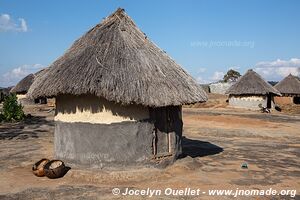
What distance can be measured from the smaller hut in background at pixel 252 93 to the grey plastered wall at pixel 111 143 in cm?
2164

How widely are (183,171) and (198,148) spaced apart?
3.95 meters

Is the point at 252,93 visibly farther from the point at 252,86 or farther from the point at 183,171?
the point at 183,171

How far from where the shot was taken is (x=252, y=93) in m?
28.9

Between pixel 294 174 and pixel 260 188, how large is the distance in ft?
6.41

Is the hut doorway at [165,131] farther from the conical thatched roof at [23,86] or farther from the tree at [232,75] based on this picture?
the tree at [232,75]

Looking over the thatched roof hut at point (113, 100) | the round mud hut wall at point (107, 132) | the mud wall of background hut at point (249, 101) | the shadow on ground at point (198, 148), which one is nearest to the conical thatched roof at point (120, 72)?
the thatched roof hut at point (113, 100)

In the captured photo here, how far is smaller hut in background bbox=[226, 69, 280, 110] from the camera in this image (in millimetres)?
28859

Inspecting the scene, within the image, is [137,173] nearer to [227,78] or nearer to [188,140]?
[188,140]

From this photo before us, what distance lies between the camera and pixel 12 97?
21719 millimetres

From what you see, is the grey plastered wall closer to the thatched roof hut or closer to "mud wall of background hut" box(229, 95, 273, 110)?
the thatched roof hut

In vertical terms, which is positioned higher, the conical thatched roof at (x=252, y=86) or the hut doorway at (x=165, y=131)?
the conical thatched roof at (x=252, y=86)

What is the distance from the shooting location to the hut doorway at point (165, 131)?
9.16m

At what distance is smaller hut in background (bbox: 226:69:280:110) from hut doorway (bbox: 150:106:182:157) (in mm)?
20400

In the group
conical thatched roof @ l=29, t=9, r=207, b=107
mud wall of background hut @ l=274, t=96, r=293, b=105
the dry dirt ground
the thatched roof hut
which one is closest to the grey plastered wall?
the thatched roof hut
